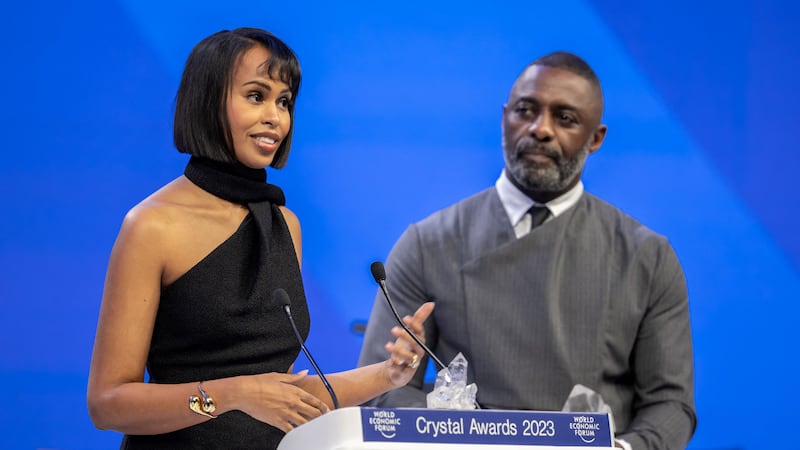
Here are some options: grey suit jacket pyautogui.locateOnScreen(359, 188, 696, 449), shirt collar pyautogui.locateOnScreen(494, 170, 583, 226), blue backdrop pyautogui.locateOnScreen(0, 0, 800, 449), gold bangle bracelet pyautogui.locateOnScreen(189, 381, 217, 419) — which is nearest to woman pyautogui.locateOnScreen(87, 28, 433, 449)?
gold bangle bracelet pyautogui.locateOnScreen(189, 381, 217, 419)

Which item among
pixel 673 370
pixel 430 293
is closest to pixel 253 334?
pixel 430 293

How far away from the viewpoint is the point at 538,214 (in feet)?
8.80

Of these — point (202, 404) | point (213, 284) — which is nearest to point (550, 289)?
point (213, 284)

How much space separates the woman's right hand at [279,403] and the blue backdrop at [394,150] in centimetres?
177

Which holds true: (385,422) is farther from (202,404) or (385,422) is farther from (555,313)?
(555,313)

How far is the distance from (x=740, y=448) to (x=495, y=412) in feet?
7.25

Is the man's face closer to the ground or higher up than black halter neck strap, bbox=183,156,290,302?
higher up

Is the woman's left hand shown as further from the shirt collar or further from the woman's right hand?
the shirt collar

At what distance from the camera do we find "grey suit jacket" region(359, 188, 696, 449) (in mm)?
2520

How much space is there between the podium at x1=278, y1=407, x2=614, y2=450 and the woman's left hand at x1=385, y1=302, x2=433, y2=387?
37cm

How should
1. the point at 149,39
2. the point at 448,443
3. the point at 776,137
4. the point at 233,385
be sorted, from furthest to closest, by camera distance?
the point at 776,137 < the point at 149,39 < the point at 233,385 < the point at 448,443

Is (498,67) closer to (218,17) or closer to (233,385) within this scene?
(218,17)

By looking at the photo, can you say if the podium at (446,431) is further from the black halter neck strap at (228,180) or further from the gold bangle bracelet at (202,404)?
the black halter neck strap at (228,180)

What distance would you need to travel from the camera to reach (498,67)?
10.9ft
